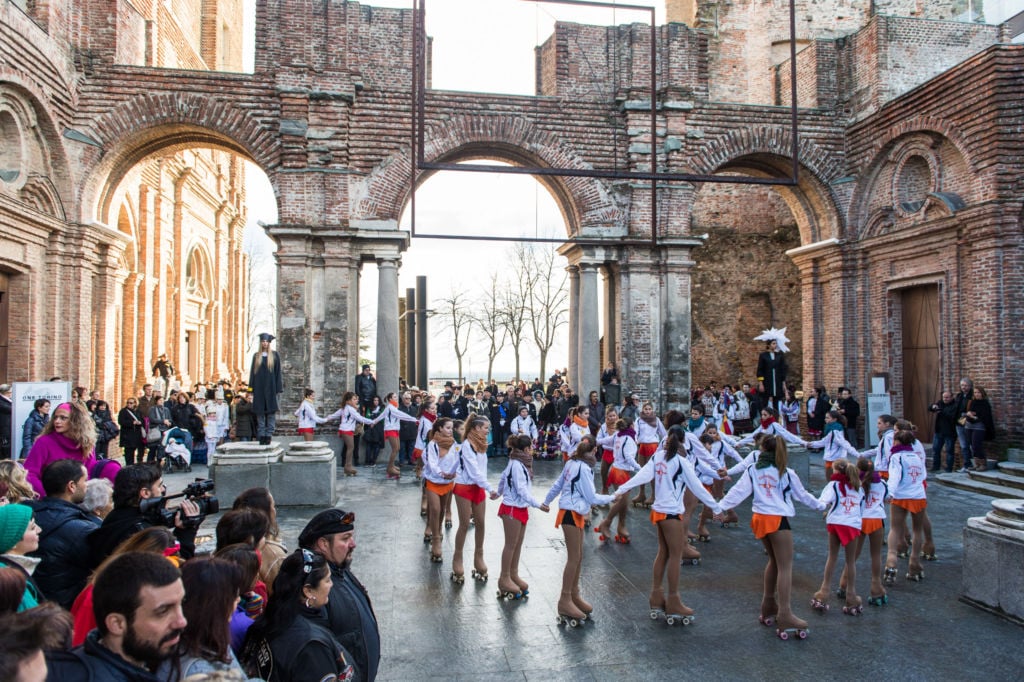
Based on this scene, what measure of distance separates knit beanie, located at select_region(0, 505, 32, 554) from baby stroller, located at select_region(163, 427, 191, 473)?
494 inches

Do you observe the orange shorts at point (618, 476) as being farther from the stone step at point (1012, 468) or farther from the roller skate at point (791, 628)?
the stone step at point (1012, 468)

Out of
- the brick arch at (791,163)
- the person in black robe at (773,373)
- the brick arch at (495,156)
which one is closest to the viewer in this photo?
the brick arch at (495,156)

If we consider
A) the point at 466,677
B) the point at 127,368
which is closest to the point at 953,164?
the point at 466,677

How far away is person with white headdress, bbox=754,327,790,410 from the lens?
61.0ft

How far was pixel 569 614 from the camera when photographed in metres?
6.09

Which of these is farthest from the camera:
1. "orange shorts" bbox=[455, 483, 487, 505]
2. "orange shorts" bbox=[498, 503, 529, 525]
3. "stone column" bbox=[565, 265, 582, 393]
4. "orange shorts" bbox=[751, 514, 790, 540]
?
"stone column" bbox=[565, 265, 582, 393]

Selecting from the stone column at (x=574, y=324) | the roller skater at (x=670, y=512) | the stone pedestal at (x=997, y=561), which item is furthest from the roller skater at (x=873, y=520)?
the stone column at (x=574, y=324)

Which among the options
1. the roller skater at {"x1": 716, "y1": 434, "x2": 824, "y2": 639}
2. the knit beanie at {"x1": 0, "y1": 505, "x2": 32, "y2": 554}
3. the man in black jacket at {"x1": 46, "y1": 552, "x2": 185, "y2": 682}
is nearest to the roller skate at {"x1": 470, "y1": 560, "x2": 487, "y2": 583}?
the roller skater at {"x1": 716, "y1": 434, "x2": 824, "y2": 639}

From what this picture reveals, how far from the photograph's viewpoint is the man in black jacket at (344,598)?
3.09 meters

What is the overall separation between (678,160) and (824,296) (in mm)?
5723

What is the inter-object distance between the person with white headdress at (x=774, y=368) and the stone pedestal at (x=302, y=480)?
40.5 feet

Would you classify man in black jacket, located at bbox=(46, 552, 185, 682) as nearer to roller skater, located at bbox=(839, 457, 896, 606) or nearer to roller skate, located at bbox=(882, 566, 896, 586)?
roller skater, located at bbox=(839, 457, 896, 606)

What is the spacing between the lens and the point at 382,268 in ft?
54.1

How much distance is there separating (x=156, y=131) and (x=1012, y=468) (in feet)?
60.8
